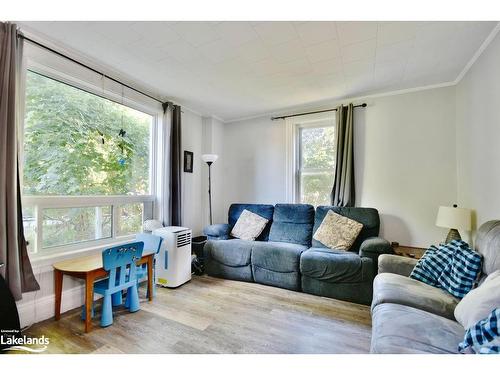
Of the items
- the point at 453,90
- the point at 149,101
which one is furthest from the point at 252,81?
the point at 453,90

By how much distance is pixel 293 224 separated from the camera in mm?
3254

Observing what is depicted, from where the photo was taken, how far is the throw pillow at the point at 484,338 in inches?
38.0

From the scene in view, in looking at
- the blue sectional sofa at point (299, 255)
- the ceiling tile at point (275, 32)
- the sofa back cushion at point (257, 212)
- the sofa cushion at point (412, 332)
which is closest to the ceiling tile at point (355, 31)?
the ceiling tile at point (275, 32)

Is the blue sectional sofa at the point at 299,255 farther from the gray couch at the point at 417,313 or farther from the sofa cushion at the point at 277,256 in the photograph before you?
the gray couch at the point at 417,313

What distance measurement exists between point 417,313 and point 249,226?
7.42ft

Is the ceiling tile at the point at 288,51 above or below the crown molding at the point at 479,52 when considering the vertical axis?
above

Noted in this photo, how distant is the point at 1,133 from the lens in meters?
1.71

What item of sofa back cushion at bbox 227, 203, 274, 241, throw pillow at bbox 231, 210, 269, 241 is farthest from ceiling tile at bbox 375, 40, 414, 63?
throw pillow at bbox 231, 210, 269, 241

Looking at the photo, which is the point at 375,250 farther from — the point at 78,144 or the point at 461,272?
the point at 78,144

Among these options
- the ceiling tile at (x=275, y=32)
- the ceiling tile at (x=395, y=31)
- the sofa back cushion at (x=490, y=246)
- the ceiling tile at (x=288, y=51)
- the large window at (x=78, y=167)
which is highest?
the ceiling tile at (x=288, y=51)

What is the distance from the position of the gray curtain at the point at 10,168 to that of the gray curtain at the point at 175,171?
156 cm
